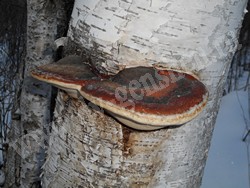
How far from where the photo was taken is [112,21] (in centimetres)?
64

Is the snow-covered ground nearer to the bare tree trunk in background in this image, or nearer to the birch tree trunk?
the bare tree trunk in background

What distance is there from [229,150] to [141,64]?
3535 mm

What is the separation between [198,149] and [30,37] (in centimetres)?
112

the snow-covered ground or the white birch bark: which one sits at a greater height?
the white birch bark

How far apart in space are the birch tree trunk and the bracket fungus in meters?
0.03

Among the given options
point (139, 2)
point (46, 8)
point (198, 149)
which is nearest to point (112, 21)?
point (139, 2)

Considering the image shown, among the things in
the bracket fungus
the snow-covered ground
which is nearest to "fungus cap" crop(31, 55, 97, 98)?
the bracket fungus

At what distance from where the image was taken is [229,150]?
154 inches

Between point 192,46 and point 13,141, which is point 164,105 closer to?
point 192,46

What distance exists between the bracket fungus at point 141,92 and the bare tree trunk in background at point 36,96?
0.83m

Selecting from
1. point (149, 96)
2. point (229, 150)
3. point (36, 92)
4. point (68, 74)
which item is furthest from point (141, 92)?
point (229, 150)

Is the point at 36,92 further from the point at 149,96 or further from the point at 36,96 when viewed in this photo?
the point at 149,96

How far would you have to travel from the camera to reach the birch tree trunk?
0.62 m

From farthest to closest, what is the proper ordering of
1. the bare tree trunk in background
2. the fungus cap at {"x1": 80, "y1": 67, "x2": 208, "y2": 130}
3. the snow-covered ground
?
1. the snow-covered ground
2. the bare tree trunk in background
3. the fungus cap at {"x1": 80, "y1": 67, "x2": 208, "y2": 130}
